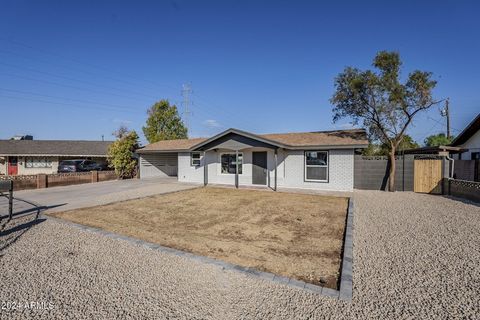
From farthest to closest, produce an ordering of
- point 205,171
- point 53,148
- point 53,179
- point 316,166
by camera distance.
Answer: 1. point 53,148
2. point 205,171
3. point 53,179
4. point 316,166

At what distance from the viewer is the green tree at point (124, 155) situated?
1991cm

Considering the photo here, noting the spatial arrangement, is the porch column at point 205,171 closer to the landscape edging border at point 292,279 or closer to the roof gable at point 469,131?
the landscape edging border at point 292,279

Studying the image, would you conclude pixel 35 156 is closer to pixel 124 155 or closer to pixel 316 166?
pixel 124 155

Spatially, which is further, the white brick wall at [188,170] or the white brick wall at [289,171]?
the white brick wall at [188,170]

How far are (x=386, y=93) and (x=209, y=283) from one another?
45.1 feet

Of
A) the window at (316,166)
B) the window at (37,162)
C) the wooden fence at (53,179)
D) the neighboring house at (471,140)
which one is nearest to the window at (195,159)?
the wooden fence at (53,179)

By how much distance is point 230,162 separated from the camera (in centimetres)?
1653

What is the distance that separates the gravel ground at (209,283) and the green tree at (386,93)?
363 inches

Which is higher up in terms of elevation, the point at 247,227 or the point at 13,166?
the point at 13,166

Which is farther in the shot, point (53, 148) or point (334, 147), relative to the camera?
point (53, 148)

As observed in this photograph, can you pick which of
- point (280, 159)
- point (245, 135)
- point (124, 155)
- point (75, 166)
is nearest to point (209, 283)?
point (245, 135)

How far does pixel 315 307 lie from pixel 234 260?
6.03ft

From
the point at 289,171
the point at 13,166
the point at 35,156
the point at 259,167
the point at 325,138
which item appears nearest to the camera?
the point at 325,138

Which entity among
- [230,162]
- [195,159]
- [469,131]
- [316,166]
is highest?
[469,131]
